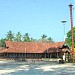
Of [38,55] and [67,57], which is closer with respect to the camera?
[67,57]

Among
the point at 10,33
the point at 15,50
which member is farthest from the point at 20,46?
the point at 10,33

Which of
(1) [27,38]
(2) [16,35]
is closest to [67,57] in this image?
(1) [27,38]

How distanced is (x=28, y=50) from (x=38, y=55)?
9.46 feet

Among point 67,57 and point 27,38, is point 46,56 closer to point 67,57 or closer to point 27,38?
point 67,57

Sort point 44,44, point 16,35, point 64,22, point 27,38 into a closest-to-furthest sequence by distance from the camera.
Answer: point 64,22
point 44,44
point 27,38
point 16,35

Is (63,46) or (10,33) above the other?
(10,33)

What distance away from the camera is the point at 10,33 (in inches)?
4114

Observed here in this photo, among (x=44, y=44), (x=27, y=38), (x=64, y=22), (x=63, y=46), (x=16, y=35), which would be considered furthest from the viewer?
(x=16, y=35)

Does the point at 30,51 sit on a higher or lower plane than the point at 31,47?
lower

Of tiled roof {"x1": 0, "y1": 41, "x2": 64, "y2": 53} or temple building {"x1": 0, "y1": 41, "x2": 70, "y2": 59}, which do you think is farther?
tiled roof {"x1": 0, "y1": 41, "x2": 64, "y2": 53}

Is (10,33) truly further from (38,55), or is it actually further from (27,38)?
(38,55)

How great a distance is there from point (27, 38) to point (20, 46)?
1270 inches

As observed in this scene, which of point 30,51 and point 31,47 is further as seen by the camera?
point 31,47

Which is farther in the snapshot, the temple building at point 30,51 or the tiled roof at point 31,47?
the tiled roof at point 31,47
